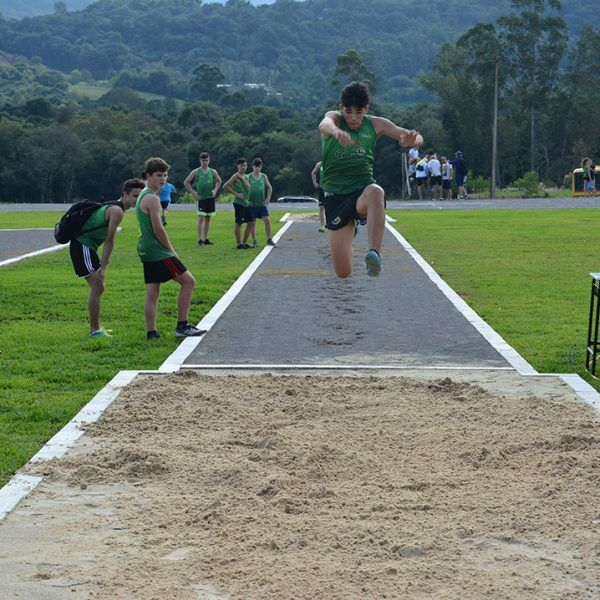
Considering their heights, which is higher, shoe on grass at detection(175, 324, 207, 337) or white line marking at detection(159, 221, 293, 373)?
shoe on grass at detection(175, 324, 207, 337)

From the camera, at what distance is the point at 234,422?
7672mm

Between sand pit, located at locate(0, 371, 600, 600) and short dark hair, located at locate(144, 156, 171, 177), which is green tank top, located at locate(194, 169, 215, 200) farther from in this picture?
sand pit, located at locate(0, 371, 600, 600)

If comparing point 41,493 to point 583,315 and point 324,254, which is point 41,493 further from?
point 324,254

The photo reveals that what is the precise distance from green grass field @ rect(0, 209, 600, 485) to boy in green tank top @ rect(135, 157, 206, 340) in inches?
10.7

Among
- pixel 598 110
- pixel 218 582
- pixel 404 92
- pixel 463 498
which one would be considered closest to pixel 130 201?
pixel 463 498

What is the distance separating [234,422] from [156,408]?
2.33 feet

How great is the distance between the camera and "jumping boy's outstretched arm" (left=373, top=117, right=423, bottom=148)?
8805 mm

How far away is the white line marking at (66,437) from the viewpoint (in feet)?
19.8

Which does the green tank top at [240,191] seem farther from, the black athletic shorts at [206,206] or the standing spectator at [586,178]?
the standing spectator at [586,178]

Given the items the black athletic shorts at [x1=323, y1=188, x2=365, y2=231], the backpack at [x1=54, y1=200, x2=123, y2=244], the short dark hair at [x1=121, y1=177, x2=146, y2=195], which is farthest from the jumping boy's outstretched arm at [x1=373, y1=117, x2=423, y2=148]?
the backpack at [x1=54, y1=200, x2=123, y2=244]

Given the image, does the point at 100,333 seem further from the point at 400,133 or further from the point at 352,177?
the point at 400,133

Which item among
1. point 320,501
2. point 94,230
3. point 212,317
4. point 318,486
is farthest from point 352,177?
point 320,501

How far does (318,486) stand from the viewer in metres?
6.19

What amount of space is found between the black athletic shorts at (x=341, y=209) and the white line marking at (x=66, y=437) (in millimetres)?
2143
